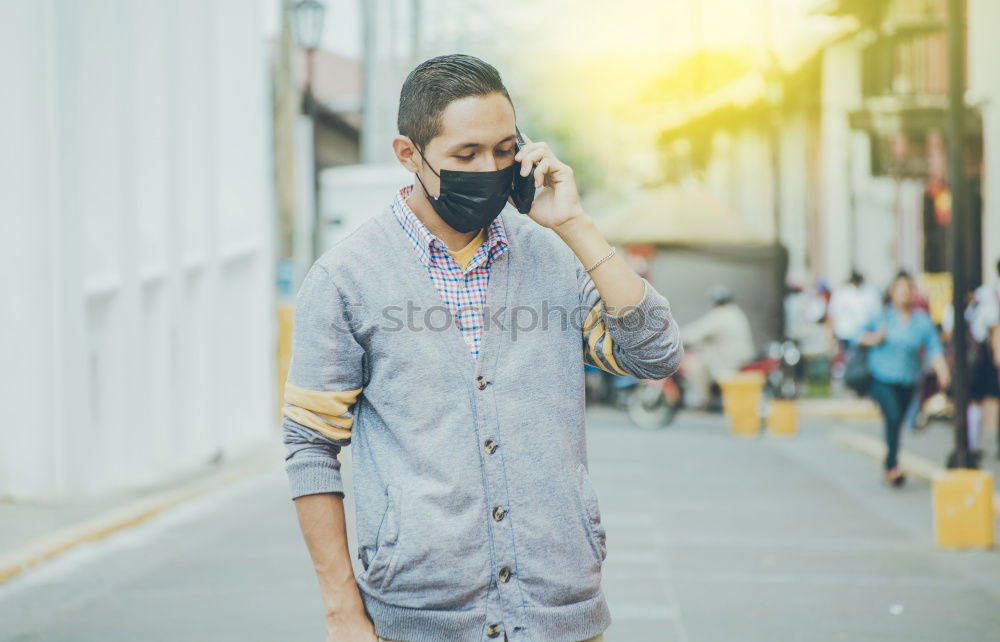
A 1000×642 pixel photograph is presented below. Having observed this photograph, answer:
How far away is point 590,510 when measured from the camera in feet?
9.46

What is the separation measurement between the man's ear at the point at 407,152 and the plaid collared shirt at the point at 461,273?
10 centimetres

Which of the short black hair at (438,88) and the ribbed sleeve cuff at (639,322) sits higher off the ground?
the short black hair at (438,88)

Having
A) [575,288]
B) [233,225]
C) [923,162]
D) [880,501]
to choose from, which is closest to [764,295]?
[923,162]

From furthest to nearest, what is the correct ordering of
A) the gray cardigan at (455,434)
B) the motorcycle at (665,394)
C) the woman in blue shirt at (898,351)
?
1. the motorcycle at (665,394)
2. the woman in blue shirt at (898,351)
3. the gray cardigan at (455,434)

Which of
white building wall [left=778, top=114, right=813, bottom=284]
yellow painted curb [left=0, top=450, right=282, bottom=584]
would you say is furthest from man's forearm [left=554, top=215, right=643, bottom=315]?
white building wall [left=778, top=114, right=813, bottom=284]

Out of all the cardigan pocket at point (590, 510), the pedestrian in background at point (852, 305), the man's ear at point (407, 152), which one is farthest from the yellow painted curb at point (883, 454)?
the man's ear at point (407, 152)

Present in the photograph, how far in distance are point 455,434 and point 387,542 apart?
238 millimetres

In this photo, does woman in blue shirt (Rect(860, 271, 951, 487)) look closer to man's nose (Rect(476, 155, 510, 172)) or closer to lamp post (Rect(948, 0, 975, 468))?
lamp post (Rect(948, 0, 975, 468))

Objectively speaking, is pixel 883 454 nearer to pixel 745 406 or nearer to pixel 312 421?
pixel 745 406

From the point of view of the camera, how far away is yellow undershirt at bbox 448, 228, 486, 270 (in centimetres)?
294

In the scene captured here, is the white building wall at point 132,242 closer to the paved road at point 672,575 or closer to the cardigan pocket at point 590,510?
the paved road at point 672,575

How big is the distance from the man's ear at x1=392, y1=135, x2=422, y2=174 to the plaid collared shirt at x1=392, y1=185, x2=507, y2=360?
3.9 inches

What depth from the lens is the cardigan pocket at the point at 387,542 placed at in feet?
9.11

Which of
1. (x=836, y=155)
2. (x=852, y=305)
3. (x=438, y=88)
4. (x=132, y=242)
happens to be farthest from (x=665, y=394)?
(x=438, y=88)
